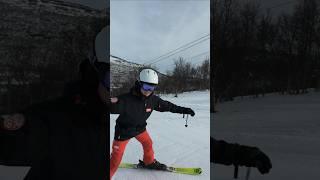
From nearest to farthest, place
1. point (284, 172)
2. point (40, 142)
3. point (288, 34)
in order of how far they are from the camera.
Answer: point (40, 142) → point (284, 172) → point (288, 34)

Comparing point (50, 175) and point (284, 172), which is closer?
point (50, 175)

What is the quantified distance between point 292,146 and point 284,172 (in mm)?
277

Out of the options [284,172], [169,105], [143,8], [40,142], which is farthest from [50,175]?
[284,172]

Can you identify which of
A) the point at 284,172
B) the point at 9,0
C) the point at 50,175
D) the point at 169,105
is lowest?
the point at 284,172

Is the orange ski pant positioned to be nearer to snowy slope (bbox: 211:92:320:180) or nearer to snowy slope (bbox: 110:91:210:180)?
snowy slope (bbox: 110:91:210:180)

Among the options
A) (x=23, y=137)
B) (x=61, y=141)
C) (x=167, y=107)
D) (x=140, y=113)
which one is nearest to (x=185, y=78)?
(x=167, y=107)

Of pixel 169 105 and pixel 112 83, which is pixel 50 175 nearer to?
pixel 112 83

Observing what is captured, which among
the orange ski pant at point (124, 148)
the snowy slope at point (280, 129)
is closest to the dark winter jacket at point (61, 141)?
the orange ski pant at point (124, 148)

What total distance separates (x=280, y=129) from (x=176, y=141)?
1.00 m

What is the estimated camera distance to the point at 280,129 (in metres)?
2.64

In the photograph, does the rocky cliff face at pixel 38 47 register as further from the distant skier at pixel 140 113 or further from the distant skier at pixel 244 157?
the distant skier at pixel 244 157

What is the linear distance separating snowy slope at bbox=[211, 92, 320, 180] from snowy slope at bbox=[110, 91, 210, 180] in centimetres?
55

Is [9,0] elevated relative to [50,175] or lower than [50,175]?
elevated

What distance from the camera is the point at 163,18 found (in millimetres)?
2014
